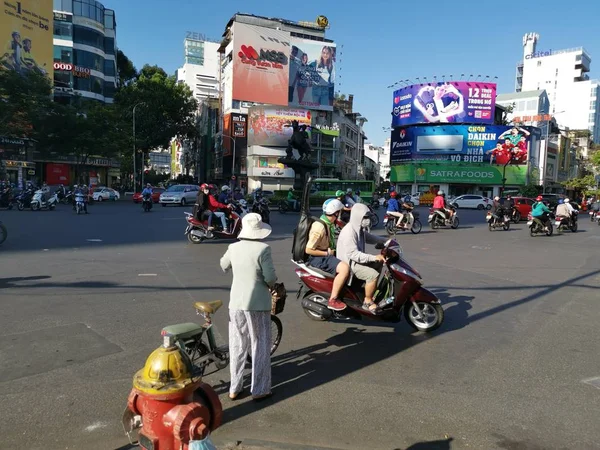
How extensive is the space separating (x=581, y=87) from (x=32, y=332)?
11725 centimetres

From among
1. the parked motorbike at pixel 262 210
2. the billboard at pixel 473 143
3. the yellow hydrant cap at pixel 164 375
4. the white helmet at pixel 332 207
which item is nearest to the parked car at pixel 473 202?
the billboard at pixel 473 143

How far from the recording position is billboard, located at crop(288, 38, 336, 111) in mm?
62812

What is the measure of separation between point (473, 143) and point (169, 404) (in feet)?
207

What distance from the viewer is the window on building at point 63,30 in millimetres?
49509

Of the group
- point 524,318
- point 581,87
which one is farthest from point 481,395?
point 581,87

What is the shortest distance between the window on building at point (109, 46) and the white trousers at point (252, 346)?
198 feet

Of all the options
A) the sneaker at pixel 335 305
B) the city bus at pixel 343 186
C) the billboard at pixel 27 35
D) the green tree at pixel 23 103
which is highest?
the billboard at pixel 27 35

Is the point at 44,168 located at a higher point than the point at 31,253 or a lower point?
higher

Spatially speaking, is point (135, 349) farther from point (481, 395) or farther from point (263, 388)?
point (481, 395)

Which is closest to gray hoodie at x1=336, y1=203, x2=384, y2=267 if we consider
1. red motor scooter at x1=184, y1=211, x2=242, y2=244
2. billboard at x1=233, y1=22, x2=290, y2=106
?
red motor scooter at x1=184, y1=211, x2=242, y2=244

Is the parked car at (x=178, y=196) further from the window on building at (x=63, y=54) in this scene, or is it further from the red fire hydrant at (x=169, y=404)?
the red fire hydrant at (x=169, y=404)

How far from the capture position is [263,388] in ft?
12.3

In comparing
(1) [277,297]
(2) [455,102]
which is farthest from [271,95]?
(1) [277,297]

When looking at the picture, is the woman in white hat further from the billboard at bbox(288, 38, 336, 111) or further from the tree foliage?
the billboard at bbox(288, 38, 336, 111)
